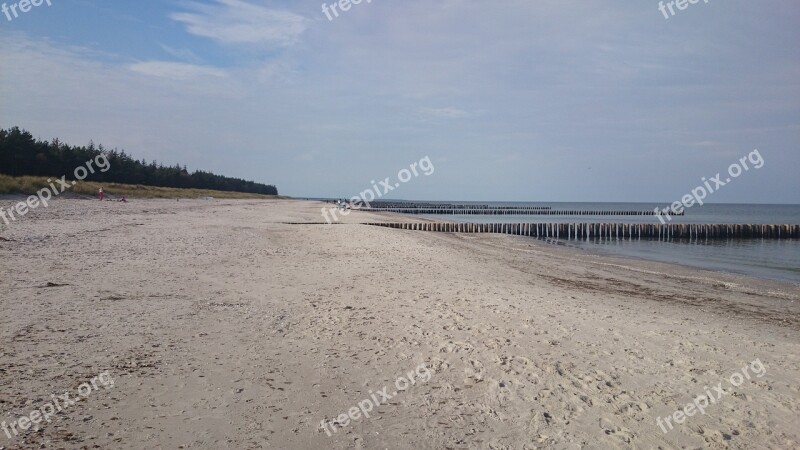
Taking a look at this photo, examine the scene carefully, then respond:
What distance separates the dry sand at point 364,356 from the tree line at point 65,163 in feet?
113

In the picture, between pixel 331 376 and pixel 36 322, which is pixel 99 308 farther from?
pixel 331 376

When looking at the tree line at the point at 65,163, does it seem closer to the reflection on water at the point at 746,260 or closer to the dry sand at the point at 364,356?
the dry sand at the point at 364,356

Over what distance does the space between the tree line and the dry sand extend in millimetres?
34380

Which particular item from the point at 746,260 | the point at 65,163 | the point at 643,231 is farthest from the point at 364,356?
the point at 65,163

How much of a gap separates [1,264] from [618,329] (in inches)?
444

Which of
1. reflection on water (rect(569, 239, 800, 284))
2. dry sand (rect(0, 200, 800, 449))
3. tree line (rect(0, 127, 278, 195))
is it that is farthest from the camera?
tree line (rect(0, 127, 278, 195))

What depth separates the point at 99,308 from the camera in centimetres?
705

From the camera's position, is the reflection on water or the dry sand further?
the reflection on water

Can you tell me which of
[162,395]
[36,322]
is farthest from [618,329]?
[36,322]

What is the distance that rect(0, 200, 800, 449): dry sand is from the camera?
420 centimetres

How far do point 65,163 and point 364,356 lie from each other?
4816cm

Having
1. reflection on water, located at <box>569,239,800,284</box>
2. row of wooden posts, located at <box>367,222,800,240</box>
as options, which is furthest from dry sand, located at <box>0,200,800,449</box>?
row of wooden posts, located at <box>367,222,800,240</box>

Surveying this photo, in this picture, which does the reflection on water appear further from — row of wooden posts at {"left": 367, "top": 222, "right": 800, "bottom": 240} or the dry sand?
the dry sand

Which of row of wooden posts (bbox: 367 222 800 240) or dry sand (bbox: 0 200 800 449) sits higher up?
dry sand (bbox: 0 200 800 449)
